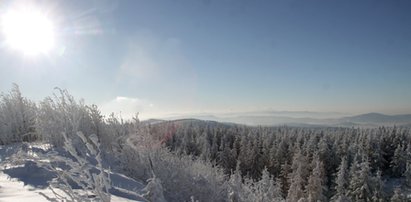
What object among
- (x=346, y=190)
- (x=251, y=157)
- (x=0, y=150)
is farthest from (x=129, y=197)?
(x=251, y=157)

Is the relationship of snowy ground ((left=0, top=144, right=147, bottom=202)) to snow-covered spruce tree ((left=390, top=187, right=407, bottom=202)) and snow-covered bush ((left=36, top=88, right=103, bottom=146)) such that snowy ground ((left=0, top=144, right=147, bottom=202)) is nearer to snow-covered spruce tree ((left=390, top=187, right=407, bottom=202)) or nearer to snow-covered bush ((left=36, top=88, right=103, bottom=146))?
snow-covered bush ((left=36, top=88, right=103, bottom=146))

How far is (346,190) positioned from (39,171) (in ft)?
114

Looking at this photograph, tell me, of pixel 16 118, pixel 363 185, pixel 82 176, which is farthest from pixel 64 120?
pixel 363 185

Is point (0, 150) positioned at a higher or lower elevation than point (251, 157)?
higher

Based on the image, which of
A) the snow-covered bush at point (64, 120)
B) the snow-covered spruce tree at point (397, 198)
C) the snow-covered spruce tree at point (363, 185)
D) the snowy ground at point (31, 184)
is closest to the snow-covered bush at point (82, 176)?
the snowy ground at point (31, 184)

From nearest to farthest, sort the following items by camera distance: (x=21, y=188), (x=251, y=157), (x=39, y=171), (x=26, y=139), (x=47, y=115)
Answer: (x=21, y=188) < (x=39, y=171) < (x=47, y=115) < (x=26, y=139) < (x=251, y=157)

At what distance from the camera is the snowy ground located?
4207mm

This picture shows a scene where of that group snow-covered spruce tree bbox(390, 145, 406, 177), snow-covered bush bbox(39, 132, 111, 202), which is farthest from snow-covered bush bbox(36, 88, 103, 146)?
snow-covered spruce tree bbox(390, 145, 406, 177)

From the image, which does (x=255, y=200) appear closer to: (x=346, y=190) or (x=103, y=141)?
(x=103, y=141)

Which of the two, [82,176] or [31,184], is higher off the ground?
[82,176]

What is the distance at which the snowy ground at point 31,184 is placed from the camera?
13.8 ft

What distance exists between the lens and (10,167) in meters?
5.58

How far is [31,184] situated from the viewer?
16.1ft

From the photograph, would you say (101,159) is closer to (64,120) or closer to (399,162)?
(64,120)
